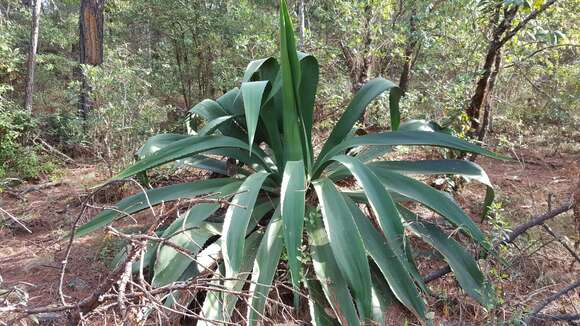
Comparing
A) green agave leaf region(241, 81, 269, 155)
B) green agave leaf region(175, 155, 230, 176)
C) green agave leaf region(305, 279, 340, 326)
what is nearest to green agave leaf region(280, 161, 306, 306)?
green agave leaf region(305, 279, 340, 326)

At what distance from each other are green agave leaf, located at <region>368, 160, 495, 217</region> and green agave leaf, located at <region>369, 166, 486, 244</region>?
0.25 m

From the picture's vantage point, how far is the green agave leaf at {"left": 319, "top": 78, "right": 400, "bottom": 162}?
250 centimetres

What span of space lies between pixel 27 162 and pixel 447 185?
14.1 ft

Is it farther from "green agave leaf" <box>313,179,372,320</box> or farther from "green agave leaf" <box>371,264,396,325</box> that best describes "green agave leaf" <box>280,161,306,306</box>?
"green agave leaf" <box>371,264,396,325</box>

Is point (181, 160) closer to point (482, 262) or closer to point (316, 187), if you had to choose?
point (316, 187)

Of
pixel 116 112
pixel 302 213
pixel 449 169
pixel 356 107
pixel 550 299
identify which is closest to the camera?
pixel 550 299

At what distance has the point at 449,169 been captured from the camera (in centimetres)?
229

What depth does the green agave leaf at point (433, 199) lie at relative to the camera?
194 centimetres

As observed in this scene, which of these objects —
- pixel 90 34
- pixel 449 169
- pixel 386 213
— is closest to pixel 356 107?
pixel 449 169

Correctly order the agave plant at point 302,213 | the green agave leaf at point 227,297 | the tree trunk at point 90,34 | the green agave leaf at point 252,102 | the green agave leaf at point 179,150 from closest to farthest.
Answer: the green agave leaf at point 227,297
the agave plant at point 302,213
the green agave leaf at point 252,102
the green agave leaf at point 179,150
the tree trunk at point 90,34

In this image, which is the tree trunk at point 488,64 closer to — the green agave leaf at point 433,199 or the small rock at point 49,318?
the green agave leaf at point 433,199

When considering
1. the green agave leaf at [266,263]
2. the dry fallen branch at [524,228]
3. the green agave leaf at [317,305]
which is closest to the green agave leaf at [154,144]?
the green agave leaf at [266,263]

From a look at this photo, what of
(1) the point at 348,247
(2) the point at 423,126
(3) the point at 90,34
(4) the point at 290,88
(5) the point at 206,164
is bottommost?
(1) the point at 348,247

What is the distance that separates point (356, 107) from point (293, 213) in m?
1.04
